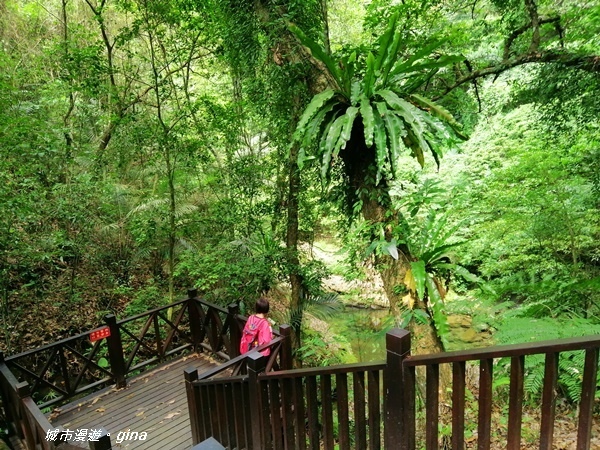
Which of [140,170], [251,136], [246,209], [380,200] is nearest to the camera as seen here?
[380,200]

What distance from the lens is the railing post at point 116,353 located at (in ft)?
14.6

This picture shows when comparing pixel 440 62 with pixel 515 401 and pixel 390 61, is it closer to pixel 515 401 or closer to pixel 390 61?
pixel 390 61

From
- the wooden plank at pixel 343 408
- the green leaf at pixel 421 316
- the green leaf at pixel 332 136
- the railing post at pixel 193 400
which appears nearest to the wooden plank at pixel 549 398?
the wooden plank at pixel 343 408

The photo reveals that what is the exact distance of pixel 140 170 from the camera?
792 cm

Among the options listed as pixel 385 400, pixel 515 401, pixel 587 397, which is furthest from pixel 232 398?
pixel 587 397

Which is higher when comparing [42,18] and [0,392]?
[42,18]

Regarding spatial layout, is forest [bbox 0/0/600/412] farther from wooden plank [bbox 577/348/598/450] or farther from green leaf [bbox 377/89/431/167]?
wooden plank [bbox 577/348/598/450]

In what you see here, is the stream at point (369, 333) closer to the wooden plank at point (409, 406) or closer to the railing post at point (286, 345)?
the railing post at point (286, 345)

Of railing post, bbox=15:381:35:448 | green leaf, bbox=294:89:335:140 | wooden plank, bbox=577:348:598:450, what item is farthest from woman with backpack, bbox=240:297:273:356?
wooden plank, bbox=577:348:598:450

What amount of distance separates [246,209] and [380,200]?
2.93 m

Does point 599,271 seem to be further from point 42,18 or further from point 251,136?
point 42,18

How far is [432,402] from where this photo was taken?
1489 mm

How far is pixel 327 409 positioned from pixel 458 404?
82 centimetres

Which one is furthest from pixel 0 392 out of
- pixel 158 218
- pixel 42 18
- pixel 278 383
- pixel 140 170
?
pixel 42 18
